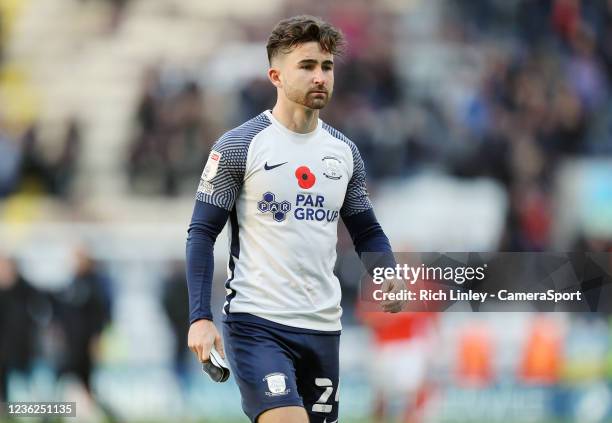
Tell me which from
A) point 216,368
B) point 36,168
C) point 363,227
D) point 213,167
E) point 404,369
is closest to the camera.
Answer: point 216,368

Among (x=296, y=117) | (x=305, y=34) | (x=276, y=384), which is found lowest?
(x=276, y=384)

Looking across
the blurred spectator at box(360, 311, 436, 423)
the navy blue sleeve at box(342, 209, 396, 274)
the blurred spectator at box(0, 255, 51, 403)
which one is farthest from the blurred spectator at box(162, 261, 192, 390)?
the navy blue sleeve at box(342, 209, 396, 274)

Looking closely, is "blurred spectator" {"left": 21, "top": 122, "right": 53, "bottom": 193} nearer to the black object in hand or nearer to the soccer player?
the soccer player

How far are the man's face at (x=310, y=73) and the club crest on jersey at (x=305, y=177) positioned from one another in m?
0.28

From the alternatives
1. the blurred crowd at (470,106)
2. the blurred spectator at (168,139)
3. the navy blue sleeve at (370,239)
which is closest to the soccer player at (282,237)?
the navy blue sleeve at (370,239)

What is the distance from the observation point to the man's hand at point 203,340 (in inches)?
192

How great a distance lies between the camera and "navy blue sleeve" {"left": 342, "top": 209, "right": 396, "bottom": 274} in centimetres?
564

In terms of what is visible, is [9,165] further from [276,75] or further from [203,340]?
[203,340]

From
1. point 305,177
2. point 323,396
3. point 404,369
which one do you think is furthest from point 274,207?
point 404,369

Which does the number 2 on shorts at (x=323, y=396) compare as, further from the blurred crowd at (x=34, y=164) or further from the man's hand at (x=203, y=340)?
the blurred crowd at (x=34, y=164)

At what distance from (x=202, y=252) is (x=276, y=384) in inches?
25.1

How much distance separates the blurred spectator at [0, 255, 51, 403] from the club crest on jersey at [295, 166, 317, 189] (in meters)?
7.66

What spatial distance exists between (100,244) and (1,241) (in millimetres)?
1147

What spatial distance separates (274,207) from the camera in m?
5.25
